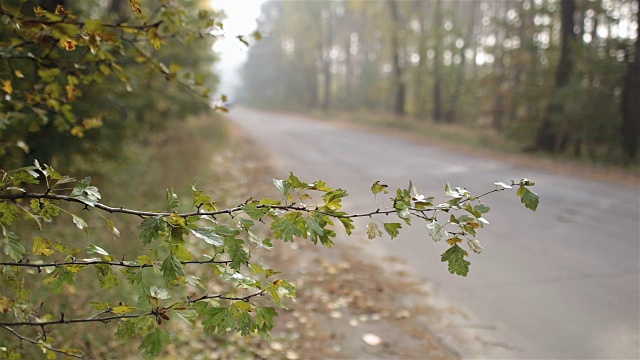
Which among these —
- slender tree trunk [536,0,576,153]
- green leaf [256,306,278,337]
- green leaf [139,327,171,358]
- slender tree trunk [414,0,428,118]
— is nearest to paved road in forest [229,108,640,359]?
green leaf [256,306,278,337]

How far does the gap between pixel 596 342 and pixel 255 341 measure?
102 inches

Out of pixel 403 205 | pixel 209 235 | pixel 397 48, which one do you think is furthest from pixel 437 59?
pixel 209 235

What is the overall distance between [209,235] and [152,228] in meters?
0.17

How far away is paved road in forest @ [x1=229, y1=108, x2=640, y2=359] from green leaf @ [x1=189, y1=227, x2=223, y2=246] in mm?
3018

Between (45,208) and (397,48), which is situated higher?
(397,48)

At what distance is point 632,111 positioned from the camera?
13.1 m

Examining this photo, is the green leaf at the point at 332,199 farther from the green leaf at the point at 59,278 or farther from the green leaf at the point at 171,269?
the green leaf at the point at 59,278

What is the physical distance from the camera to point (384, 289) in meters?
4.92

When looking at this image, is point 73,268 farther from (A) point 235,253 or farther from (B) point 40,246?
(A) point 235,253

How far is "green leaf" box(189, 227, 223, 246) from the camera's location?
1.39m

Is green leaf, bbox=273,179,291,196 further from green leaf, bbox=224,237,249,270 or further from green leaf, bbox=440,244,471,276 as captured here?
green leaf, bbox=440,244,471,276

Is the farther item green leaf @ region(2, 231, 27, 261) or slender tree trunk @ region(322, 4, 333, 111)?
slender tree trunk @ region(322, 4, 333, 111)

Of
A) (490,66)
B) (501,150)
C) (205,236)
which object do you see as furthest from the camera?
(490,66)

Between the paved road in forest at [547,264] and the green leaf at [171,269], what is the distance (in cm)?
303
